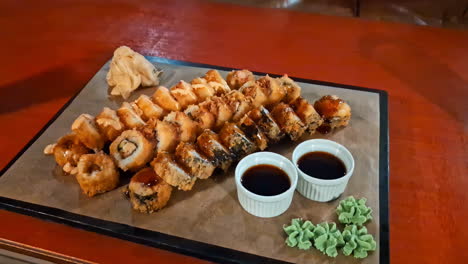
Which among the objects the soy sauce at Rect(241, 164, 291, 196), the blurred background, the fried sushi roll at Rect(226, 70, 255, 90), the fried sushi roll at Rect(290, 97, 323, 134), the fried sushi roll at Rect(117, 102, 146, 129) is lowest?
the blurred background

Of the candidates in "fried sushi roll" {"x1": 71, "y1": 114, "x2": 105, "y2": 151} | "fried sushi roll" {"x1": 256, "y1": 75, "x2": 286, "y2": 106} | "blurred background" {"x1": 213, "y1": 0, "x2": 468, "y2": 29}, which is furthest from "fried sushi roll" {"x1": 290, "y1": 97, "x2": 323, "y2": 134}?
"blurred background" {"x1": 213, "y1": 0, "x2": 468, "y2": 29}

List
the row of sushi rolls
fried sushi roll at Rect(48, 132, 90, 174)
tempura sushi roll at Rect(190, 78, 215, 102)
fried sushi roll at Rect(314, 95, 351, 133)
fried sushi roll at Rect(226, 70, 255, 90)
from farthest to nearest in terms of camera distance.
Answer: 1. fried sushi roll at Rect(226, 70, 255, 90)
2. tempura sushi roll at Rect(190, 78, 215, 102)
3. fried sushi roll at Rect(314, 95, 351, 133)
4. fried sushi roll at Rect(48, 132, 90, 174)
5. the row of sushi rolls

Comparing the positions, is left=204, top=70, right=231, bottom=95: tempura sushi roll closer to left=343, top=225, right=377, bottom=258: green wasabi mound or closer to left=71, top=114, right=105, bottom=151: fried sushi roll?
left=71, top=114, right=105, bottom=151: fried sushi roll

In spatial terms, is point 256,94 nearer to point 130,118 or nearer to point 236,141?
point 236,141

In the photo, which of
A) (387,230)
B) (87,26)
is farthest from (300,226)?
(87,26)

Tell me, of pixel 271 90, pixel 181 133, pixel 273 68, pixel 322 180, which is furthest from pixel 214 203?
pixel 273 68

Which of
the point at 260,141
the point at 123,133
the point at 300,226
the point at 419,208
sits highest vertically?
the point at 123,133

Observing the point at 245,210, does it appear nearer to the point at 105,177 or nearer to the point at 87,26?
the point at 105,177

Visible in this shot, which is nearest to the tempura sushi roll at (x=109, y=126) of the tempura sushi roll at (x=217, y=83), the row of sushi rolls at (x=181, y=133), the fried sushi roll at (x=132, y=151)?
the row of sushi rolls at (x=181, y=133)
